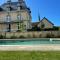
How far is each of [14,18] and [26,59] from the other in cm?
4524

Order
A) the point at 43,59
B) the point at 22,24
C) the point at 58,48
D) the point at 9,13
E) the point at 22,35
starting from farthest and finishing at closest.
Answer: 1. the point at 9,13
2. the point at 22,24
3. the point at 22,35
4. the point at 58,48
5. the point at 43,59

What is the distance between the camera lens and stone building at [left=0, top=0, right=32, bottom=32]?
5388 centimetres

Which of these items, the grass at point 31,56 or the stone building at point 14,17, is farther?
the stone building at point 14,17

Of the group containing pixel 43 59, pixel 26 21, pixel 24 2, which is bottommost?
pixel 43 59

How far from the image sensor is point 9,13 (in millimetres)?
55625

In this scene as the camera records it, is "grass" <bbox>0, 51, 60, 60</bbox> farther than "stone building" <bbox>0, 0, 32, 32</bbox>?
No

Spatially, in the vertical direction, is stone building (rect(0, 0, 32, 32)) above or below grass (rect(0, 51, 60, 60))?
above

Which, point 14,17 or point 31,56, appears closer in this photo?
point 31,56

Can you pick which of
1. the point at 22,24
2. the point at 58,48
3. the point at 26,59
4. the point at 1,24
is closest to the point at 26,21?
the point at 22,24

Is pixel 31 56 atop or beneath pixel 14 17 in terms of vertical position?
beneath

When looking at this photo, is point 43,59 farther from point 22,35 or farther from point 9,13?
point 9,13

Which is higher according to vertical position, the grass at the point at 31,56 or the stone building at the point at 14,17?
the stone building at the point at 14,17

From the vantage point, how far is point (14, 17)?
54.9 meters

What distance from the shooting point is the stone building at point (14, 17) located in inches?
2121
